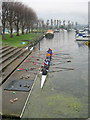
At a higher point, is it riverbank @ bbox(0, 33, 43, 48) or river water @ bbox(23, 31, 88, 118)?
riverbank @ bbox(0, 33, 43, 48)

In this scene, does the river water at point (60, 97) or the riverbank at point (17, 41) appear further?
the riverbank at point (17, 41)

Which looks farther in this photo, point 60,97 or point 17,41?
point 17,41

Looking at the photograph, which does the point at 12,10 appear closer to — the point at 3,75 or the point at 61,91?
the point at 3,75

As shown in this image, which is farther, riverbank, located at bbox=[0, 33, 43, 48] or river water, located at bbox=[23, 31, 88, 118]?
riverbank, located at bbox=[0, 33, 43, 48]

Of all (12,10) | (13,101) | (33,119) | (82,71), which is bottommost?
(33,119)

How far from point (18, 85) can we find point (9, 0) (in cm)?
4639

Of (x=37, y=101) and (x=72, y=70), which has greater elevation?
(x=72, y=70)

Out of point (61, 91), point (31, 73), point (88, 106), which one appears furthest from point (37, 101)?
point (31, 73)

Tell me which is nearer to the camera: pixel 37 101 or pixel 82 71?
pixel 37 101

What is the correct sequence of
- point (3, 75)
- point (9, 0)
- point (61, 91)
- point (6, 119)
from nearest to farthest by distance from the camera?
1. point (6, 119)
2. point (61, 91)
3. point (3, 75)
4. point (9, 0)

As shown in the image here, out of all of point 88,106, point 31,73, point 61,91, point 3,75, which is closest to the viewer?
point 88,106

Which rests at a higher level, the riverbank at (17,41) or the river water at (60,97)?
the riverbank at (17,41)

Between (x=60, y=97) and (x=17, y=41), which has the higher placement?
(x=17, y=41)

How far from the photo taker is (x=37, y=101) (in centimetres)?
1479
